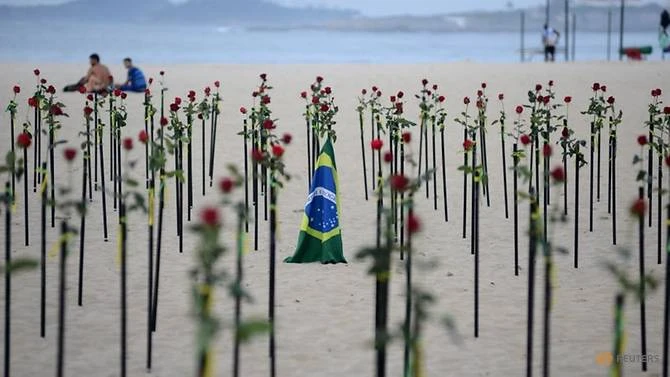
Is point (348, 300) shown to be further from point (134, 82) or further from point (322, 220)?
point (134, 82)

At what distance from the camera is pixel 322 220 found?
8.98m

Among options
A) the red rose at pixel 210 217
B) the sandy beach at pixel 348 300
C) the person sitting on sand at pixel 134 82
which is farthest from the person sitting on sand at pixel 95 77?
the red rose at pixel 210 217

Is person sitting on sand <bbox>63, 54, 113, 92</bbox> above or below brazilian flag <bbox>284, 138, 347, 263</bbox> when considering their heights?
above

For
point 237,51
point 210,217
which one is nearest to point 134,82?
point 210,217

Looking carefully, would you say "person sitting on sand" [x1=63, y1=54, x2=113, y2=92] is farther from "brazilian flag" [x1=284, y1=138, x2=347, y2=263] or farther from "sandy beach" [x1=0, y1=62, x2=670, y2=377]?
"brazilian flag" [x1=284, y1=138, x2=347, y2=263]

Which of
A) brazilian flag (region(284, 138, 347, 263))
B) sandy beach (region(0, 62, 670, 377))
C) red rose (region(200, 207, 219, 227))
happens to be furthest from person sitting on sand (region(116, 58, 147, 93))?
red rose (region(200, 207, 219, 227))

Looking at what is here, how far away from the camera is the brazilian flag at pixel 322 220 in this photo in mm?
8883

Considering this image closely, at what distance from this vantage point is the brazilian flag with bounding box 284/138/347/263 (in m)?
8.88

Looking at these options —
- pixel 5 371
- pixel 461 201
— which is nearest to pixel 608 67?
pixel 461 201

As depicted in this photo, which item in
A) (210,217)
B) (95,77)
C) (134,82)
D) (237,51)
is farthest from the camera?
(237,51)

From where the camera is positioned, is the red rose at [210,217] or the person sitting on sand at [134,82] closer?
the red rose at [210,217]

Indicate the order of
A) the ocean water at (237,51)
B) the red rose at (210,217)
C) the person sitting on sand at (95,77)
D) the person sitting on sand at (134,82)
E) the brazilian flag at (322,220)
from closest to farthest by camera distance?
the red rose at (210,217) < the brazilian flag at (322,220) < the person sitting on sand at (95,77) < the person sitting on sand at (134,82) < the ocean water at (237,51)

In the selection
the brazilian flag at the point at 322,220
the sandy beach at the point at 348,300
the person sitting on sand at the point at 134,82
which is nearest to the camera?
the sandy beach at the point at 348,300

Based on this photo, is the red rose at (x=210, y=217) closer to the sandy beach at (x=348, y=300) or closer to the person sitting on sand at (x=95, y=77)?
the sandy beach at (x=348, y=300)
